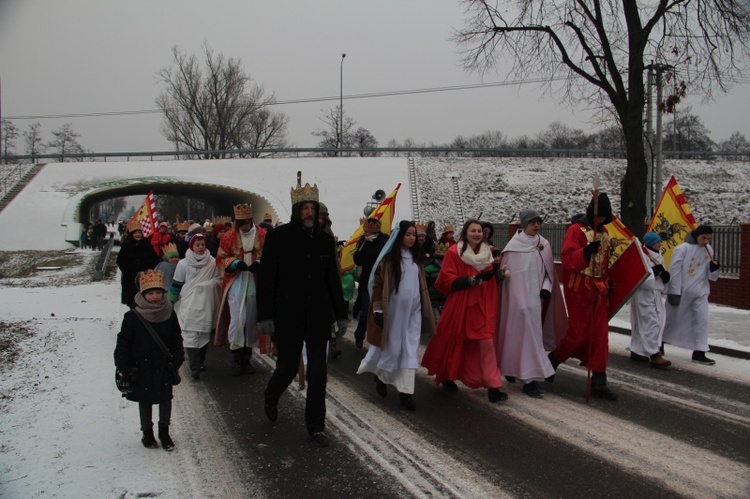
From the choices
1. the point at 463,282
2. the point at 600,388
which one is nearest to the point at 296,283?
the point at 463,282

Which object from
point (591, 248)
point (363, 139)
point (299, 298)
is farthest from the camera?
point (363, 139)

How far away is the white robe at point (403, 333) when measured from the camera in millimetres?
6113

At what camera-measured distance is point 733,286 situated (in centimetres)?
1341

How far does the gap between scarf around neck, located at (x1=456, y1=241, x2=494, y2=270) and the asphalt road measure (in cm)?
138

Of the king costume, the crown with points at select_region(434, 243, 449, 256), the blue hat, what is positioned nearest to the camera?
Answer: the king costume

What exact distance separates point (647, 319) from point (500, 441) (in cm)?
407

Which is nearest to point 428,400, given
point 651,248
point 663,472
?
point 663,472

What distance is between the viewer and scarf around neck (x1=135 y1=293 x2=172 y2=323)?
4910 mm

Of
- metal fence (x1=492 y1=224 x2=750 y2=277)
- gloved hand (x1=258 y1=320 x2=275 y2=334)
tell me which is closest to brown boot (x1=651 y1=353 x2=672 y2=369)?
gloved hand (x1=258 y1=320 x2=275 y2=334)

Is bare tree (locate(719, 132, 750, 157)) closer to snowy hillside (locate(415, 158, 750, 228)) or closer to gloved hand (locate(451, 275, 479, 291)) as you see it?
snowy hillside (locate(415, 158, 750, 228))

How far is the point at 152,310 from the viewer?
4.93m

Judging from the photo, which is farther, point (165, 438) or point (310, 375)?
point (310, 375)

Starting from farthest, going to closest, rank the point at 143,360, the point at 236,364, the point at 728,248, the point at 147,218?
the point at 728,248 → the point at 147,218 → the point at 236,364 → the point at 143,360

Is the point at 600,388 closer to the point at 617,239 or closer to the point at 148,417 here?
the point at 617,239
